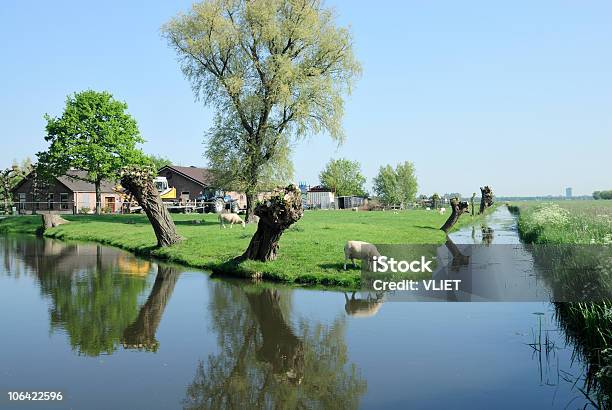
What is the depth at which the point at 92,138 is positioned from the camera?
54.7 m

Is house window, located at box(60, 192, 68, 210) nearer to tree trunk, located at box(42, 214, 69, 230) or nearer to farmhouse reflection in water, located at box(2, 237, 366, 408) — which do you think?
tree trunk, located at box(42, 214, 69, 230)

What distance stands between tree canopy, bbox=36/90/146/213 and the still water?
3793 cm

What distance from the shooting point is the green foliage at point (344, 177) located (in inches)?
3991

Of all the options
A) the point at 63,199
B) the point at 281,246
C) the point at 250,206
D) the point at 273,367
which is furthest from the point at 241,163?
the point at 63,199

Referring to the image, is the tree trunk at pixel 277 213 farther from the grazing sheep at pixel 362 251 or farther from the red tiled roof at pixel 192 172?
the red tiled roof at pixel 192 172

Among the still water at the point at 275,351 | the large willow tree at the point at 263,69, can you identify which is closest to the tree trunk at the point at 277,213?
the still water at the point at 275,351

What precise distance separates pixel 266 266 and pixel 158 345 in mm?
8967

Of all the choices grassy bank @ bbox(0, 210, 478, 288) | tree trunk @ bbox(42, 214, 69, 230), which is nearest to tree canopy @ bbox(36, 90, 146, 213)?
tree trunk @ bbox(42, 214, 69, 230)

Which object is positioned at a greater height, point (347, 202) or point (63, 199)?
point (63, 199)

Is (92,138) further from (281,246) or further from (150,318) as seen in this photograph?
(150,318)

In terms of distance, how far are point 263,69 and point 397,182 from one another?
200 ft

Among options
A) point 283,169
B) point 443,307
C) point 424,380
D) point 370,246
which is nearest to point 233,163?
point 283,169

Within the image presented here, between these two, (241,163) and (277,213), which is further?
(241,163)

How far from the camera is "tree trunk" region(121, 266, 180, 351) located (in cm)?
1171
